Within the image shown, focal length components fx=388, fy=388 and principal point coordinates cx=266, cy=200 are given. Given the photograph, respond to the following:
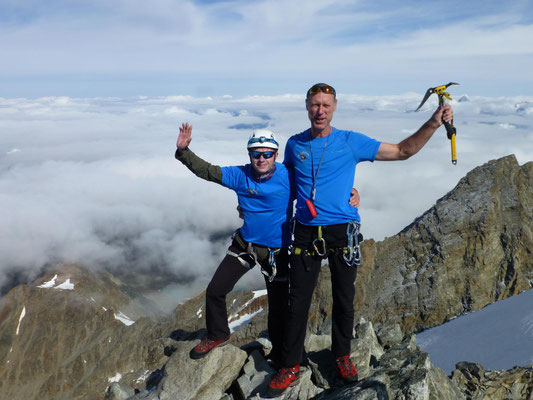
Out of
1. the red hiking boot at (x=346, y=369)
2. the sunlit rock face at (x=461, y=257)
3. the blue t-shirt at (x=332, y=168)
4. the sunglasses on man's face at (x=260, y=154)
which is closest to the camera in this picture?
the blue t-shirt at (x=332, y=168)

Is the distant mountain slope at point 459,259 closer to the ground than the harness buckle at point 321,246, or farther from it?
closer to the ground

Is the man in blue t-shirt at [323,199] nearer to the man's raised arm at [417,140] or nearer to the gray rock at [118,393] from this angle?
the man's raised arm at [417,140]

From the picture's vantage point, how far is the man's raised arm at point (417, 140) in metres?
7.35

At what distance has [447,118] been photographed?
734 cm

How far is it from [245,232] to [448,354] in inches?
622

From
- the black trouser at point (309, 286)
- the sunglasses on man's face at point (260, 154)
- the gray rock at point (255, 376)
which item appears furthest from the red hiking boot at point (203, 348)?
the sunglasses on man's face at point (260, 154)

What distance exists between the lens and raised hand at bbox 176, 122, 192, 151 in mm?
8977

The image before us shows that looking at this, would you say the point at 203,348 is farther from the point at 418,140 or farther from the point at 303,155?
the point at 418,140

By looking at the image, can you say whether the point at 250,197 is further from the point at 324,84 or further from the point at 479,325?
the point at 479,325

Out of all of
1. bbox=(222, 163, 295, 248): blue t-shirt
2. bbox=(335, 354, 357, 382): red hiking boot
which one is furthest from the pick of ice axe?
bbox=(335, 354, 357, 382): red hiking boot

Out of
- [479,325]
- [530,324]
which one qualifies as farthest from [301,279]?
[479,325]

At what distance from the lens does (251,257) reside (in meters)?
9.66

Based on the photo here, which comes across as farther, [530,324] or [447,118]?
[530,324]

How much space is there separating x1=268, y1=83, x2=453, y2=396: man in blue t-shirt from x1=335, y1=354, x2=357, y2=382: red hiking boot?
1276mm
